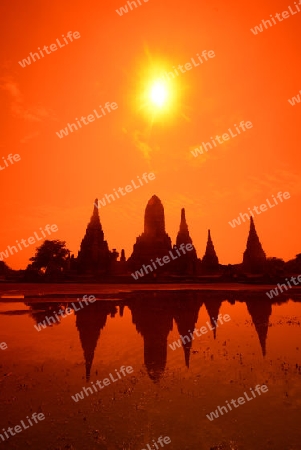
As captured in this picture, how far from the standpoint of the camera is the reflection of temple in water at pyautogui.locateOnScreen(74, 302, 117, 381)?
1020 centimetres

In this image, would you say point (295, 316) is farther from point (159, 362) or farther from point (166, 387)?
point (166, 387)

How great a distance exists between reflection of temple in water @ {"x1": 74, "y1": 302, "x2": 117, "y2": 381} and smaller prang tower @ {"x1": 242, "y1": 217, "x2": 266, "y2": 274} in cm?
4723

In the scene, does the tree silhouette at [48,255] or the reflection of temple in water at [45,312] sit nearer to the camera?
the reflection of temple in water at [45,312]

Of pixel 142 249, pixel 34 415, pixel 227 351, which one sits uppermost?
pixel 142 249

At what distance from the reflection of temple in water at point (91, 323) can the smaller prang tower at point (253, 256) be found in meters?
47.2

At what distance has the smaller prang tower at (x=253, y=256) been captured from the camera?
62219mm

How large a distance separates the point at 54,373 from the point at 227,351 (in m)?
5.43

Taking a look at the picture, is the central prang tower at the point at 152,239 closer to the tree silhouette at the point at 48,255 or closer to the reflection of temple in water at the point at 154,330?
the tree silhouette at the point at 48,255

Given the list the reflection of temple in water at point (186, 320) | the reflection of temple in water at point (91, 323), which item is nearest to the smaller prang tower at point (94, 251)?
the reflection of temple in water at point (91, 323)

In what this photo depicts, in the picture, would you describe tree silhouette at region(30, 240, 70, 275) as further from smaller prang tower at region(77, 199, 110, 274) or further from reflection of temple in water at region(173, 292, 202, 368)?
reflection of temple in water at region(173, 292, 202, 368)

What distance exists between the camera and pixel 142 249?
2212 inches

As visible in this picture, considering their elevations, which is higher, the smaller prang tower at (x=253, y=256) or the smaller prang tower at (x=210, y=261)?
the smaller prang tower at (x=210, y=261)

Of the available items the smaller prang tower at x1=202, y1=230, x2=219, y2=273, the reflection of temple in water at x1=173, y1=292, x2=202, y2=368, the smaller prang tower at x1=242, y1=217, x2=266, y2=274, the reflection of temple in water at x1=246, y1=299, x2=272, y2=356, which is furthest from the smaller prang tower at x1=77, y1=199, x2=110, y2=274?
the reflection of temple in water at x1=246, y1=299, x2=272, y2=356

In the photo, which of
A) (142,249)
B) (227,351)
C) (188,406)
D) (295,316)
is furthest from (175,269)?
(188,406)
